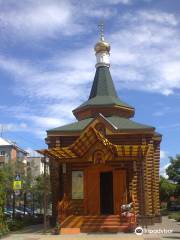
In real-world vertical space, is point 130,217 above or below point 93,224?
above

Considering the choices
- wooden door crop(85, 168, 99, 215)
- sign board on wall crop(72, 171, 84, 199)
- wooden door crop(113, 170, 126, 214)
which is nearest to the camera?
wooden door crop(113, 170, 126, 214)

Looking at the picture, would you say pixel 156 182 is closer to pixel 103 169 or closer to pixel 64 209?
pixel 103 169

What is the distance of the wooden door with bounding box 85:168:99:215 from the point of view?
23.5 metres

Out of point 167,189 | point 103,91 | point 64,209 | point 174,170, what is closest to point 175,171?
point 174,170

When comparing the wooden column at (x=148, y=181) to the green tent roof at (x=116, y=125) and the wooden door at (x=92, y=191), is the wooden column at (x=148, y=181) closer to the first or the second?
the green tent roof at (x=116, y=125)

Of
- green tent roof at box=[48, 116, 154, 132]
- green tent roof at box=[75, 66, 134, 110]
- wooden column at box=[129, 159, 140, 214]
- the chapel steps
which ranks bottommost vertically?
the chapel steps

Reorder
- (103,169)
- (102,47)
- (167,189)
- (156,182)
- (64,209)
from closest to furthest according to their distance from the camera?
(64,209) < (103,169) < (156,182) < (102,47) < (167,189)

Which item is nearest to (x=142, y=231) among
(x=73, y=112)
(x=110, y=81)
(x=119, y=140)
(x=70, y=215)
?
(x=70, y=215)

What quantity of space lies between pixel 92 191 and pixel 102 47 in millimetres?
12780

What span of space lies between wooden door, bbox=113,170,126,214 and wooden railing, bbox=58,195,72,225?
95.9 inches

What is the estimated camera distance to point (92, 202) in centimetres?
2364

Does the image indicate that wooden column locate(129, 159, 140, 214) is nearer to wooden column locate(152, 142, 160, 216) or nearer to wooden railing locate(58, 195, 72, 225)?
wooden column locate(152, 142, 160, 216)

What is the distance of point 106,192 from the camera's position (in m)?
25.0

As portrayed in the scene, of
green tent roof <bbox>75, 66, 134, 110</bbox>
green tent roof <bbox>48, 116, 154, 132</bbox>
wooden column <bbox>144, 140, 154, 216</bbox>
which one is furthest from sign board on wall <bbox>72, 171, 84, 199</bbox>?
green tent roof <bbox>75, 66, 134, 110</bbox>
